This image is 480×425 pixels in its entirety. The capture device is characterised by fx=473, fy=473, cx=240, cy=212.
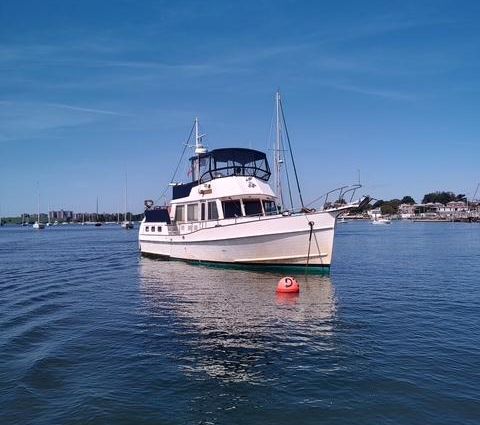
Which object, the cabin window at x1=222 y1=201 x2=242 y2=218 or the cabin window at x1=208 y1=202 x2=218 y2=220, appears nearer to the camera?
the cabin window at x1=222 y1=201 x2=242 y2=218

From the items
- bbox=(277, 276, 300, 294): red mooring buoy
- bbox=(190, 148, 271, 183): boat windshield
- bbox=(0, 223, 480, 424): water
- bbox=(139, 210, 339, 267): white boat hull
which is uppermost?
bbox=(190, 148, 271, 183): boat windshield

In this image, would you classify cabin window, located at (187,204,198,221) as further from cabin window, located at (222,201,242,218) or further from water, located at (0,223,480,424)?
water, located at (0,223,480,424)

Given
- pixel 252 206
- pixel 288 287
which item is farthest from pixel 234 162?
pixel 288 287

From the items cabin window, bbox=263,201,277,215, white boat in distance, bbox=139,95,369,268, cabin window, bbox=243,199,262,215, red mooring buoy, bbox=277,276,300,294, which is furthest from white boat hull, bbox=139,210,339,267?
red mooring buoy, bbox=277,276,300,294

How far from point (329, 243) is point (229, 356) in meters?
14.1

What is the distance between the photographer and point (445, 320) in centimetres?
1441

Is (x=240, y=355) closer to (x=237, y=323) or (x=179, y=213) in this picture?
(x=237, y=323)

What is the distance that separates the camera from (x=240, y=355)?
429 inches

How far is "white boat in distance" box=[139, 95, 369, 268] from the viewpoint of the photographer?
79.0ft

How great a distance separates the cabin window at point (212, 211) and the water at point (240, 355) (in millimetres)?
7210

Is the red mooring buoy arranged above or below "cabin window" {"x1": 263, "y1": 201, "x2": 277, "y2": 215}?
below

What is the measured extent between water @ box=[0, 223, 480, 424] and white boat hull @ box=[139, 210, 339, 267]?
324cm

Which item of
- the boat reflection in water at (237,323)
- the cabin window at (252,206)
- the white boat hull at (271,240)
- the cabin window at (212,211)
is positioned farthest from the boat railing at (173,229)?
the boat reflection in water at (237,323)

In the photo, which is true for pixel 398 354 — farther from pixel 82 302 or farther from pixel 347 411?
pixel 82 302
